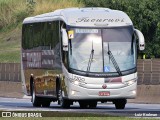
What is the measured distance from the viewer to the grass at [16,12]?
3565 inches

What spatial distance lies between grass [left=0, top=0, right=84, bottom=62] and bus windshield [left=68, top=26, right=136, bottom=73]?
53.1m

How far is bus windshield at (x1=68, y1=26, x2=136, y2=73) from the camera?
111 feet

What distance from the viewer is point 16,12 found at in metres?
95.9

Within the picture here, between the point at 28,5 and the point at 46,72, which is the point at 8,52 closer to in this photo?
the point at 28,5

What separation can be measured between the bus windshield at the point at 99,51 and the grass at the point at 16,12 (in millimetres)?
53070

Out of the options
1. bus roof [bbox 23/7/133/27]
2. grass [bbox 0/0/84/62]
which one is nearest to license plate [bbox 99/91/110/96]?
bus roof [bbox 23/7/133/27]

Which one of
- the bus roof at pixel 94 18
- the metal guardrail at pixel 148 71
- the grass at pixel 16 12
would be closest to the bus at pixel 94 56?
the bus roof at pixel 94 18

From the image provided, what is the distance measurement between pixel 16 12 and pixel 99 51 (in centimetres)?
6251

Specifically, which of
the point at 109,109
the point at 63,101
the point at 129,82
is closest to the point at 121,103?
the point at 109,109

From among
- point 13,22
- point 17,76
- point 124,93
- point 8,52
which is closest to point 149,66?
point 124,93

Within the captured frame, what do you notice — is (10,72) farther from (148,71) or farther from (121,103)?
(121,103)

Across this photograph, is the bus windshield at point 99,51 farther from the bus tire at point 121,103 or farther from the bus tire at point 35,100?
the bus tire at point 35,100

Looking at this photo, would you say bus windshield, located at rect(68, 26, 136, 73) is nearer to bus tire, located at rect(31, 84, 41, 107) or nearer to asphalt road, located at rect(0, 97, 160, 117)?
asphalt road, located at rect(0, 97, 160, 117)

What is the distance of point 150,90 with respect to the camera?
43.8 m
